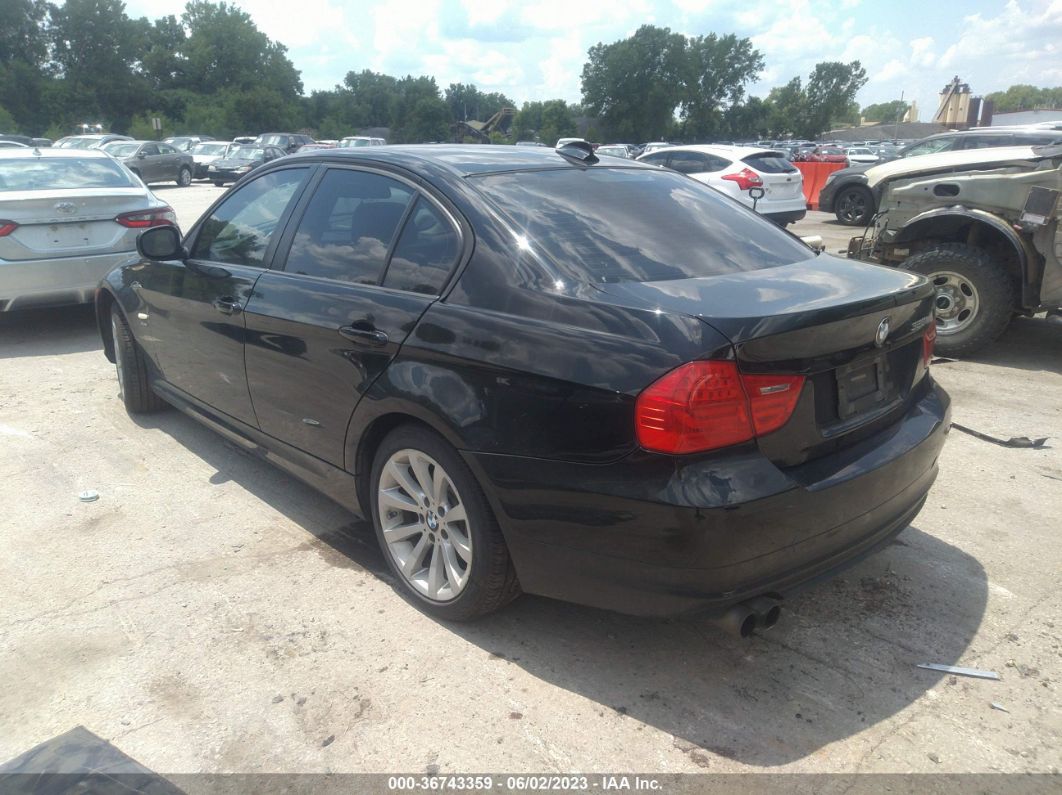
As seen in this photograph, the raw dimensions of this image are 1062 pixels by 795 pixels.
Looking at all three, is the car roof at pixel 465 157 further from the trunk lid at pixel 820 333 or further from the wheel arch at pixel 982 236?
the wheel arch at pixel 982 236

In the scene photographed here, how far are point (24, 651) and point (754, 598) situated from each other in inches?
100

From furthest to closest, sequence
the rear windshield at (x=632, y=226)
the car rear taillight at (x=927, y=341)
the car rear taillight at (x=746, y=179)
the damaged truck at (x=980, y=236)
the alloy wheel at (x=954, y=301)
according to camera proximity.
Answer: the car rear taillight at (x=746, y=179), the alloy wheel at (x=954, y=301), the damaged truck at (x=980, y=236), the car rear taillight at (x=927, y=341), the rear windshield at (x=632, y=226)

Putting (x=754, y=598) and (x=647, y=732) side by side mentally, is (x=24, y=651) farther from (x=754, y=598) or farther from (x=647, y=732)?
(x=754, y=598)

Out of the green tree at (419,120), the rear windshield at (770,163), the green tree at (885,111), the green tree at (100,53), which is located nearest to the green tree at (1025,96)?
the green tree at (885,111)

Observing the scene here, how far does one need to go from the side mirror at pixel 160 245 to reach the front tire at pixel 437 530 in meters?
2.05

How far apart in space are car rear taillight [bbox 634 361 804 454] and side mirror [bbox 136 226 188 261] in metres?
3.13

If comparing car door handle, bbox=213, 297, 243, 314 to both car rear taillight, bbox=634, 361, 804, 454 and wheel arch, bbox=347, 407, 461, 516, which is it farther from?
car rear taillight, bbox=634, 361, 804, 454

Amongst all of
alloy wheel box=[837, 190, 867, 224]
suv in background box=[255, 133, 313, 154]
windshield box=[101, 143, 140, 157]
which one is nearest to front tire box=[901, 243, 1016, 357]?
alloy wheel box=[837, 190, 867, 224]

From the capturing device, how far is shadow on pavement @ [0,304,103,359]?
23.2ft

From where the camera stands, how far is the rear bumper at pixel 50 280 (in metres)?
6.64

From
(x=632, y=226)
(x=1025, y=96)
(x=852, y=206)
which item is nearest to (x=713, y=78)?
(x=1025, y=96)

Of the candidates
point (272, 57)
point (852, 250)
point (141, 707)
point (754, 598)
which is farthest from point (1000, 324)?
point (272, 57)

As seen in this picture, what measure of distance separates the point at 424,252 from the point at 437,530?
1.02 m

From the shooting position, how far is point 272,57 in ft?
319
